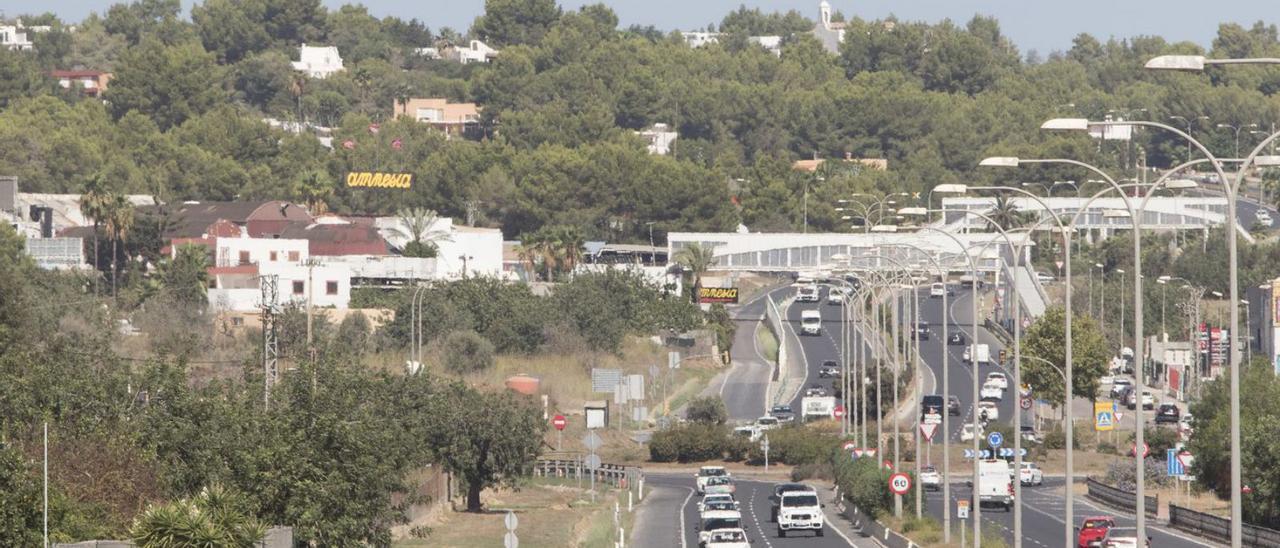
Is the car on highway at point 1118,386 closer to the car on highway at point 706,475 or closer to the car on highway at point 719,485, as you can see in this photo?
the car on highway at point 706,475

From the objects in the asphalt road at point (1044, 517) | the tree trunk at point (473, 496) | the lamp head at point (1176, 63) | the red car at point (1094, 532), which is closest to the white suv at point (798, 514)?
the asphalt road at point (1044, 517)

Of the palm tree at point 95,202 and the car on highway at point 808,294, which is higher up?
the palm tree at point 95,202

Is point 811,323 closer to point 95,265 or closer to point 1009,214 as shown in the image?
point 1009,214

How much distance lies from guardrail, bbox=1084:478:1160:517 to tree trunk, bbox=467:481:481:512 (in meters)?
20.3

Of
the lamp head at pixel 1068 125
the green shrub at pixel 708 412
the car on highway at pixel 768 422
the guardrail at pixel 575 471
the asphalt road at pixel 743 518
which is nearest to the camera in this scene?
the lamp head at pixel 1068 125

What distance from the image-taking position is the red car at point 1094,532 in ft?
180

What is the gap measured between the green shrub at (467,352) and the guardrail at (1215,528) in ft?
193

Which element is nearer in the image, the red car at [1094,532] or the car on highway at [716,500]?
the red car at [1094,532]

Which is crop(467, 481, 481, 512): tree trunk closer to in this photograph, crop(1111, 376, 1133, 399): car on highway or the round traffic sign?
the round traffic sign

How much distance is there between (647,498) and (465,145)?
114 m

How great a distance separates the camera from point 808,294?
16038 cm

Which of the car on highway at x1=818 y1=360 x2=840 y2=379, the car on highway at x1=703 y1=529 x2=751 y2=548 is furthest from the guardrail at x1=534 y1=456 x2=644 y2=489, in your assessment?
the car on highway at x1=818 y1=360 x2=840 y2=379

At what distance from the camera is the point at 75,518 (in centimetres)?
→ 3753

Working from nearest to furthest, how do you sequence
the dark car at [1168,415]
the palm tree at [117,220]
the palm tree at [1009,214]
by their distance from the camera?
1. the dark car at [1168,415]
2. the palm tree at [117,220]
3. the palm tree at [1009,214]
